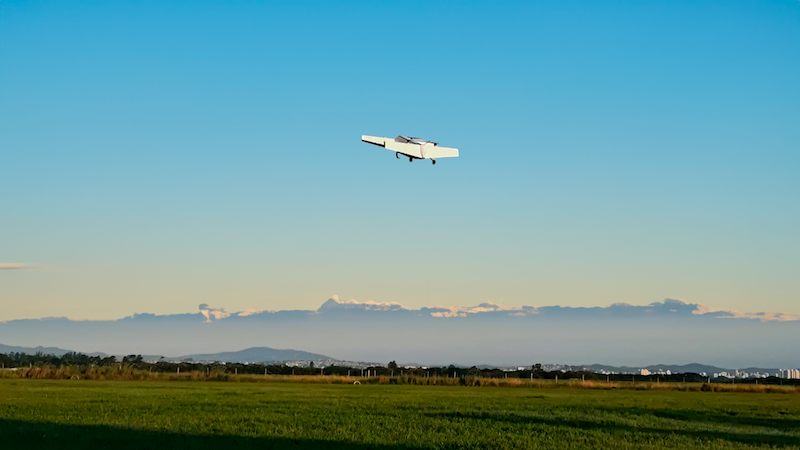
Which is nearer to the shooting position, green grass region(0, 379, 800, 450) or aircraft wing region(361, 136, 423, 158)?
green grass region(0, 379, 800, 450)

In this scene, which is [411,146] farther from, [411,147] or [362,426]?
[362,426]

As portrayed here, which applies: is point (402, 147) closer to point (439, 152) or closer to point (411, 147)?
point (411, 147)

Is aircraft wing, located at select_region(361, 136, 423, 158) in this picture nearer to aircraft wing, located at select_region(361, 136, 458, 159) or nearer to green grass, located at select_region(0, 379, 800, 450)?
aircraft wing, located at select_region(361, 136, 458, 159)

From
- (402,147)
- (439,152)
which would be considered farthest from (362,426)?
(439,152)

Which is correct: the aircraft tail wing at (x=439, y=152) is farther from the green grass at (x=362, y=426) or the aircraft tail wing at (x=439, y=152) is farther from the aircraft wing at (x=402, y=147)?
the green grass at (x=362, y=426)

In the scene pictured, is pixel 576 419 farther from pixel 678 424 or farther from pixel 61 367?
pixel 61 367

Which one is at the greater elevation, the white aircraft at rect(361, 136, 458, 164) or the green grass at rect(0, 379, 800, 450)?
the white aircraft at rect(361, 136, 458, 164)

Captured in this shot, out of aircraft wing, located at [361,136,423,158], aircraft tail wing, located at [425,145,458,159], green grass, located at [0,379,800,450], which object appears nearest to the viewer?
green grass, located at [0,379,800,450]

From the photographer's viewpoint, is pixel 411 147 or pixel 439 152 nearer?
pixel 411 147

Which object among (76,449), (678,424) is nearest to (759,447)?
(678,424)

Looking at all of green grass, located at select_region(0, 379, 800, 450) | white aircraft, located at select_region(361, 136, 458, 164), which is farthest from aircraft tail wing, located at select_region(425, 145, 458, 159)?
green grass, located at select_region(0, 379, 800, 450)

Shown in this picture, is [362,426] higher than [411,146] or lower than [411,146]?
lower

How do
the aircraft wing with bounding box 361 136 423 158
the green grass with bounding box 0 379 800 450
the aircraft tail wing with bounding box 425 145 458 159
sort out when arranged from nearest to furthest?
the green grass with bounding box 0 379 800 450, the aircraft wing with bounding box 361 136 423 158, the aircraft tail wing with bounding box 425 145 458 159

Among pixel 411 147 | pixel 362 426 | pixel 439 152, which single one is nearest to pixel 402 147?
pixel 411 147
